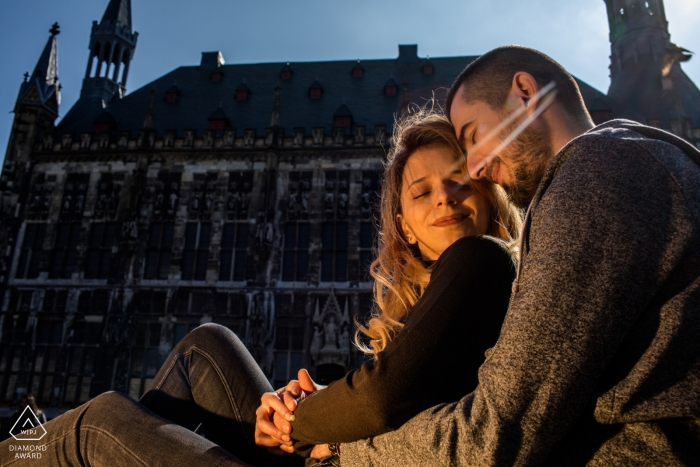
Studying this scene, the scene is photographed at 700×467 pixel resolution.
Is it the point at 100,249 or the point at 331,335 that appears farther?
the point at 100,249

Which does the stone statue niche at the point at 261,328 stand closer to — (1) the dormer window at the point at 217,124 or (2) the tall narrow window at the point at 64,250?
(2) the tall narrow window at the point at 64,250

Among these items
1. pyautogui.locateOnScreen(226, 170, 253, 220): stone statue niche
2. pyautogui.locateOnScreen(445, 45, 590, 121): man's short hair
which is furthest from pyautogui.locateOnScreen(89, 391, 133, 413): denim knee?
pyautogui.locateOnScreen(226, 170, 253, 220): stone statue niche

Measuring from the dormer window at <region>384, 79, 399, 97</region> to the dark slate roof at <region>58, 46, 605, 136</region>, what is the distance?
187mm

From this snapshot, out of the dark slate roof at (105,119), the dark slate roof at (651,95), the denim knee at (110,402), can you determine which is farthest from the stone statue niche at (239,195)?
the denim knee at (110,402)

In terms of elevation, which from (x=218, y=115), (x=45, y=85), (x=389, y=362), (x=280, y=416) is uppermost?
(x=45, y=85)

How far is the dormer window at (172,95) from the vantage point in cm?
2212

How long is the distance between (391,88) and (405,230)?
1935 cm

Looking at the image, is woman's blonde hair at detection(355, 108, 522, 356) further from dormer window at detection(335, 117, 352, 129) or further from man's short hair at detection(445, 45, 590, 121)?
dormer window at detection(335, 117, 352, 129)

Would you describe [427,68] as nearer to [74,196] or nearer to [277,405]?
[74,196]

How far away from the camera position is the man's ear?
1819 mm

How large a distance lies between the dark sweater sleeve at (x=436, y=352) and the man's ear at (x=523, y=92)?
54cm

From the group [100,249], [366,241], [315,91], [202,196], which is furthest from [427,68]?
[100,249]

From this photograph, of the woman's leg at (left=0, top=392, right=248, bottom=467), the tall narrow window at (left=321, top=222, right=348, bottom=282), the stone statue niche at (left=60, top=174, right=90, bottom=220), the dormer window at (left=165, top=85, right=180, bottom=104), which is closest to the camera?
the woman's leg at (left=0, top=392, right=248, bottom=467)

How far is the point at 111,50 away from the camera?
82.7 ft
